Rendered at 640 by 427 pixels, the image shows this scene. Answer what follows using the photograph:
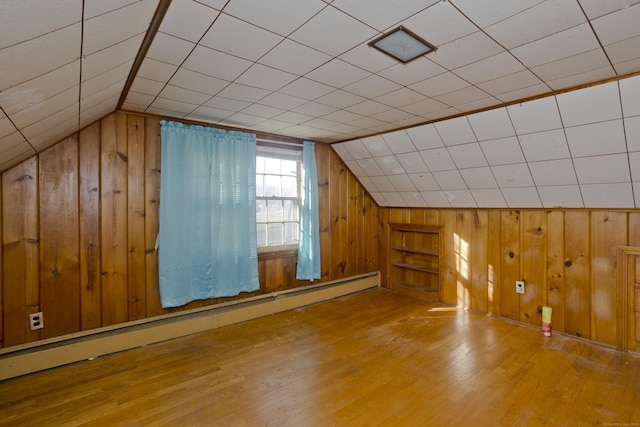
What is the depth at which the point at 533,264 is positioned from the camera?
3271mm

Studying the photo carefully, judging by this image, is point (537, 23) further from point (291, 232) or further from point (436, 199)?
point (291, 232)

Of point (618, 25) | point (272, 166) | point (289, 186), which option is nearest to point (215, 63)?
point (272, 166)

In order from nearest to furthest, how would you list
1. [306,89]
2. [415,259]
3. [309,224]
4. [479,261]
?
[306,89] → [479,261] → [309,224] → [415,259]

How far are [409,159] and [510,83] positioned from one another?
1554mm

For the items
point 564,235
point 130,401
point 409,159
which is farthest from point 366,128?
point 130,401

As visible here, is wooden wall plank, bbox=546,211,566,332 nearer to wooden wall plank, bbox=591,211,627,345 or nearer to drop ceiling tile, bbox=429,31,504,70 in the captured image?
wooden wall plank, bbox=591,211,627,345

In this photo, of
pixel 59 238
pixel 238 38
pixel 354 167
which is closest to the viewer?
pixel 238 38

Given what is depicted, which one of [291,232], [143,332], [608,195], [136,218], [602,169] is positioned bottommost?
[143,332]

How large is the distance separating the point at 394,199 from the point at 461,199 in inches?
38.7

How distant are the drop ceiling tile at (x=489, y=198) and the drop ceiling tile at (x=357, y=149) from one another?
1.35 meters

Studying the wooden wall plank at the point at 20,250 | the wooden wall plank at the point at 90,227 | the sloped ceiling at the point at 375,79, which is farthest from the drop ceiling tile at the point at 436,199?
the wooden wall plank at the point at 20,250

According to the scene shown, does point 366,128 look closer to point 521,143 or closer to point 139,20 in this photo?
point 521,143

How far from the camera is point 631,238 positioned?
2.68 m

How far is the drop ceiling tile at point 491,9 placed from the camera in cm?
134
